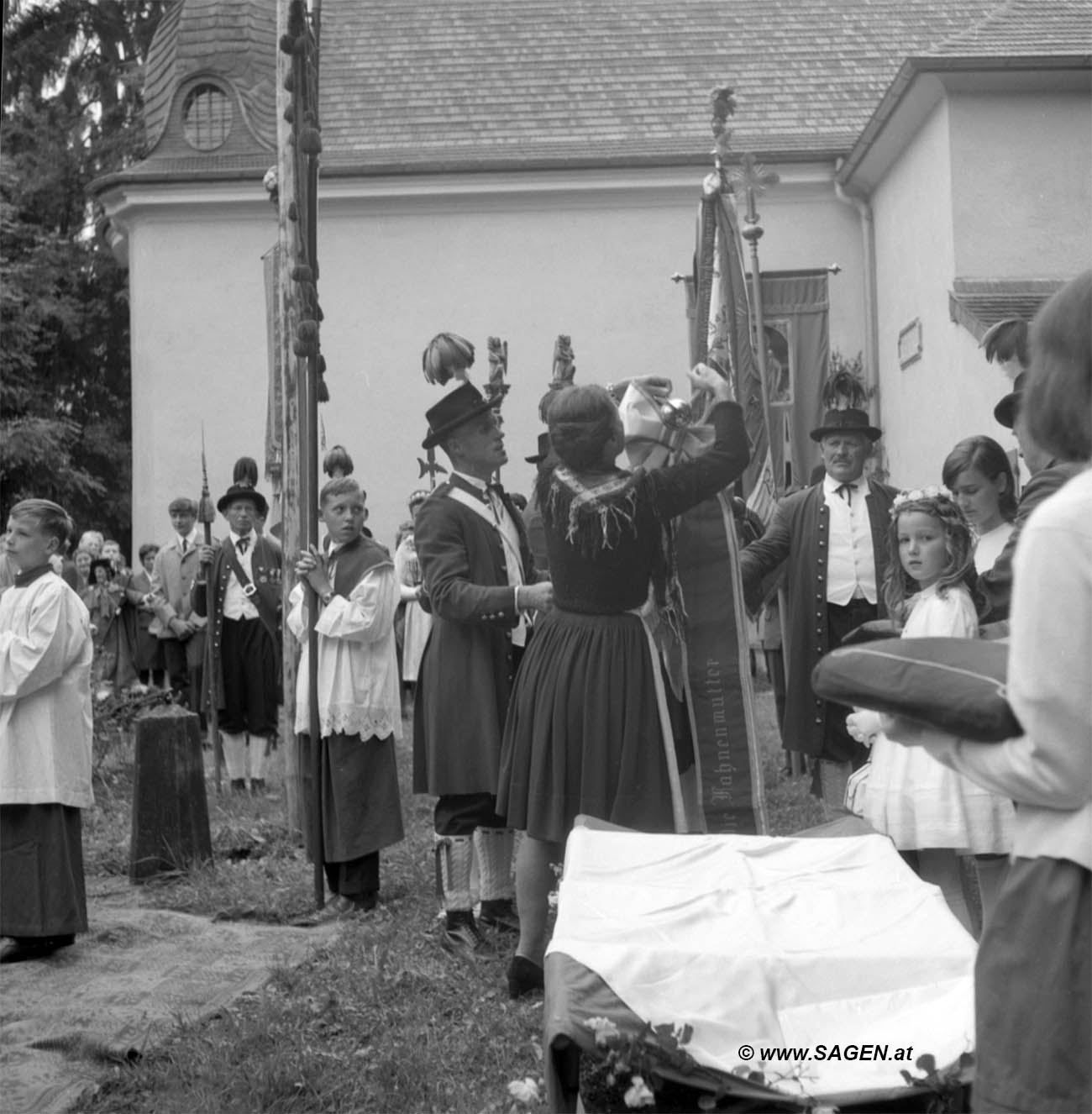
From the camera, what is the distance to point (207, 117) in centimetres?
2131

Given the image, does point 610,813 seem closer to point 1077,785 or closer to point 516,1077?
point 516,1077

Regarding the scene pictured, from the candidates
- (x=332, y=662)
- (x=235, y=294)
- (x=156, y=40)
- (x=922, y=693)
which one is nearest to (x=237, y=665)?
(x=332, y=662)

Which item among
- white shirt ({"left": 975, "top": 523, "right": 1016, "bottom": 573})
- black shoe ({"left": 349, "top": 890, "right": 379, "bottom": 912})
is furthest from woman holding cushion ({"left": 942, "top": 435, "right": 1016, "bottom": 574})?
black shoe ({"left": 349, "top": 890, "right": 379, "bottom": 912})

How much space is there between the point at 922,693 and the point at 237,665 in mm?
9066

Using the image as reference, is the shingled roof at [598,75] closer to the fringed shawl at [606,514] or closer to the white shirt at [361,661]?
the white shirt at [361,661]

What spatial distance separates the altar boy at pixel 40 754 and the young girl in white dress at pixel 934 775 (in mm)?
3097

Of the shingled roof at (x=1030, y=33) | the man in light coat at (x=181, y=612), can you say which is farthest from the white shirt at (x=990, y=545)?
the shingled roof at (x=1030, y=33)

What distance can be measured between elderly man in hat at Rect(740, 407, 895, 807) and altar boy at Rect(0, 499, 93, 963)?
8.76 feet

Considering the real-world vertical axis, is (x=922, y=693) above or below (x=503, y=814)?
above

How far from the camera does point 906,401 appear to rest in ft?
59.3

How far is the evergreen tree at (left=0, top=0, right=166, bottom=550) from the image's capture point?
28047 millimetres

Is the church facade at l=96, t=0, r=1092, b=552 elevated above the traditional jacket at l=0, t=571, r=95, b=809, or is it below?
above

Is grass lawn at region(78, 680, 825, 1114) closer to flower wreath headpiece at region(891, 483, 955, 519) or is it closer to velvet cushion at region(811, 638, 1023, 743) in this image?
flower wreath headpiece at region(891, 483, 955, 519)

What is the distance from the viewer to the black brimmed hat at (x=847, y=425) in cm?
677
